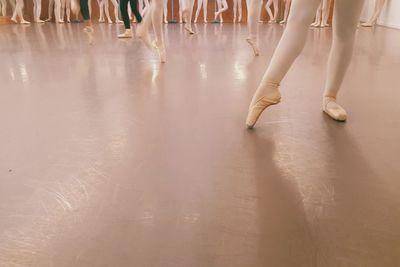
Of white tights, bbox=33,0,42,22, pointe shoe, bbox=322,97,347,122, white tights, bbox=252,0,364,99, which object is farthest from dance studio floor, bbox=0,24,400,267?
white tights, bbox=33,0,42,22

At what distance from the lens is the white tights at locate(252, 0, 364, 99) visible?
1.11 metres

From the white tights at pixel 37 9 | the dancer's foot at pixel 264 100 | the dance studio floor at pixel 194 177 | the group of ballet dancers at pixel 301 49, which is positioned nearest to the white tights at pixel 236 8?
the white tights at pixel 37 9

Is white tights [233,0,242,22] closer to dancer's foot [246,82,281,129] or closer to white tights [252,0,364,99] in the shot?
white tights [252,0,364,99]

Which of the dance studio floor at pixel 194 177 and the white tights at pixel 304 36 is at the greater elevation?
the white tights at pixel 304 36

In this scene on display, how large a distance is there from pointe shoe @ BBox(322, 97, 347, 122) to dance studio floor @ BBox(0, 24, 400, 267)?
1.4 inches

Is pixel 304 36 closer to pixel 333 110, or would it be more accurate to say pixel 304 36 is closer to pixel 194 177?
pixel 333 110

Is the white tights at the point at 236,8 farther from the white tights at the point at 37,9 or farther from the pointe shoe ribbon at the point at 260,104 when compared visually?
the pointe shoe ribbon at the point at 260,104

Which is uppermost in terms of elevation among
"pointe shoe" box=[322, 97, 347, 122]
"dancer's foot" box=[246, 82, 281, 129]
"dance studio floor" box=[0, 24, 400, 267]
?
"dancer's foot" box=[246, 82, 281, 129]

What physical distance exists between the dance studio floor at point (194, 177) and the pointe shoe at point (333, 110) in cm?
3

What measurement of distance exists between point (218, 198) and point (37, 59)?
2.31m

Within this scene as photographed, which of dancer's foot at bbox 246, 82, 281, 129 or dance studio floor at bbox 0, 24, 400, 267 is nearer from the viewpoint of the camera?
dance studio floor at bbox 0, 24, 400, 267

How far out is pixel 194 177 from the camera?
2.86ft

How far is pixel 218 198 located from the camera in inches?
30.7

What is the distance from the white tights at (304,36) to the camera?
1.11 m
